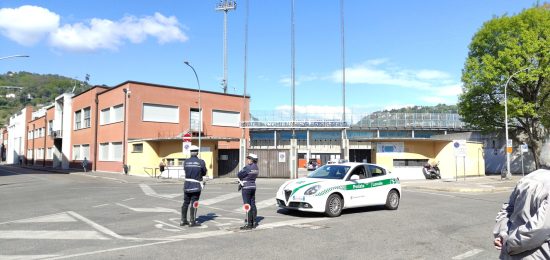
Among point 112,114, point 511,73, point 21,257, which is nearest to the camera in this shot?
point 21,257

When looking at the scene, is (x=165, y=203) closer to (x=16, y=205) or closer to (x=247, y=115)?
(x=16, y=205)

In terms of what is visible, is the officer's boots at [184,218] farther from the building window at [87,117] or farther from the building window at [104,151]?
the building window at [87,117]

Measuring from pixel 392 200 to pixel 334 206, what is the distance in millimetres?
2734

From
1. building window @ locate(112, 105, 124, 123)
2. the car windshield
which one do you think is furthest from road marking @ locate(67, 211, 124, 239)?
building window @ locate(112, 105, 124, 123)

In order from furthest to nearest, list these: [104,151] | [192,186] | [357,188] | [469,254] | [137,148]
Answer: [104,151]
[137,148]
[357,188]
[192,186]
[469,254]

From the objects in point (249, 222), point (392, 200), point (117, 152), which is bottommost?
point (249, 222)

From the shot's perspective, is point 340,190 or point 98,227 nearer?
point 98,227

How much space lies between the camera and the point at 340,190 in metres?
12.5

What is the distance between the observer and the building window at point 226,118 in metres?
46.4

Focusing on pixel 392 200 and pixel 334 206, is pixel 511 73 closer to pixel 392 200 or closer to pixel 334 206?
pixel 392 200

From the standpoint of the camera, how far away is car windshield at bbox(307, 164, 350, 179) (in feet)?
42.7

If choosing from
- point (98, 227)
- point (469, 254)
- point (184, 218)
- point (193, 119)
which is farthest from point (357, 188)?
point (193, 119)

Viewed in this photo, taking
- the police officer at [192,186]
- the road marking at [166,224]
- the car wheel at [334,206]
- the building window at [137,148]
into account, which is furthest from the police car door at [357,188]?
the building window at [137,148]

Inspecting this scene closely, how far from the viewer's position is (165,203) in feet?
52.1
